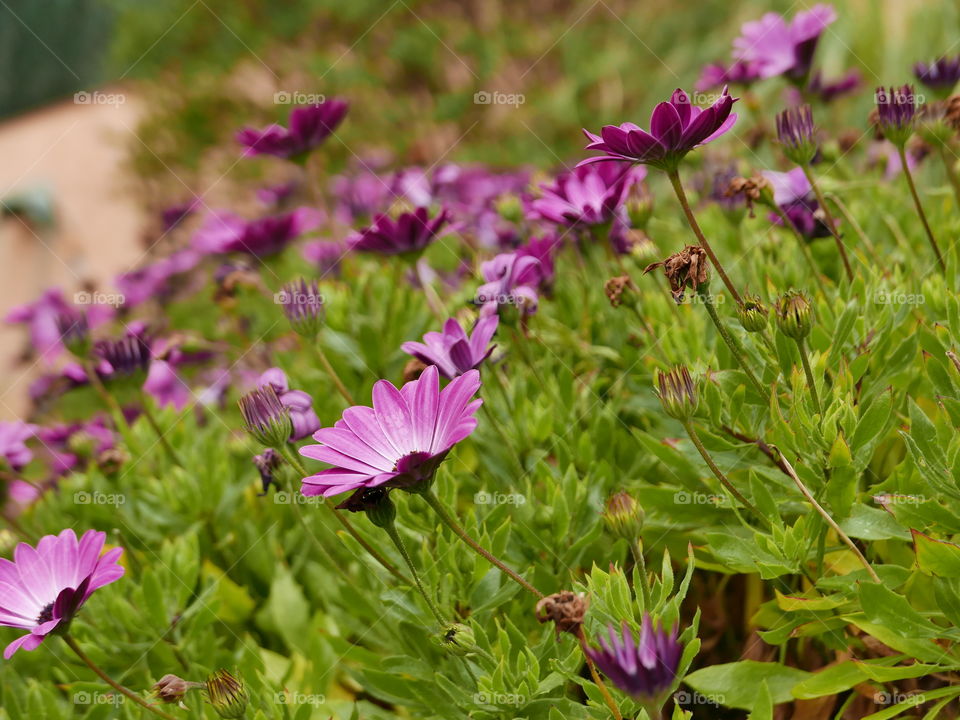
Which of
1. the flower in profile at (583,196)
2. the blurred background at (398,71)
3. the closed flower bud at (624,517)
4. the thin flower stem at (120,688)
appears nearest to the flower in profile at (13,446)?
the thin flower stem at (120,688)

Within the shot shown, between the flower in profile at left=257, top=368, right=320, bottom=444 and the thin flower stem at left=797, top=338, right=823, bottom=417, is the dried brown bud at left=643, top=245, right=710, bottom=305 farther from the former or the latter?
the flower in profile at left=257, top=368, right=320, bottom=444

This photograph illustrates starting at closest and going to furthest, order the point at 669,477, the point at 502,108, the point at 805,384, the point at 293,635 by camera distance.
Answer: the point at 805,384, the point at 669,477, the point at 293,635, the point at 502,108

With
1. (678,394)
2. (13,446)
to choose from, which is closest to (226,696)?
(678,394)

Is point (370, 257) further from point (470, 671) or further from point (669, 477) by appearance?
point (470, 671)

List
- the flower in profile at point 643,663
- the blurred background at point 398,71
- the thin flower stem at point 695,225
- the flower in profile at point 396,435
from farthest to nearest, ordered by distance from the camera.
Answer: the blurred background at point 398,71, the thin flower stem at point 695,225, the flower in profile at point 396,435, the flower in profile at point 643,663

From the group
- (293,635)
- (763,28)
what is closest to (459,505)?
(293,635)

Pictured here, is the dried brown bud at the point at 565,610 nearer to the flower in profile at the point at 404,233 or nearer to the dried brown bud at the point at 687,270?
the dried brown bud at the point at 687,270

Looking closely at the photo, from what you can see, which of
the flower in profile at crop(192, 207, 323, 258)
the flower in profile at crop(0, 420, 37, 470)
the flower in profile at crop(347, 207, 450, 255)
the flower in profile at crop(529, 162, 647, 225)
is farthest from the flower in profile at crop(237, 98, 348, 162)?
the flower in profile at crop(0, 420, 37, 470)
